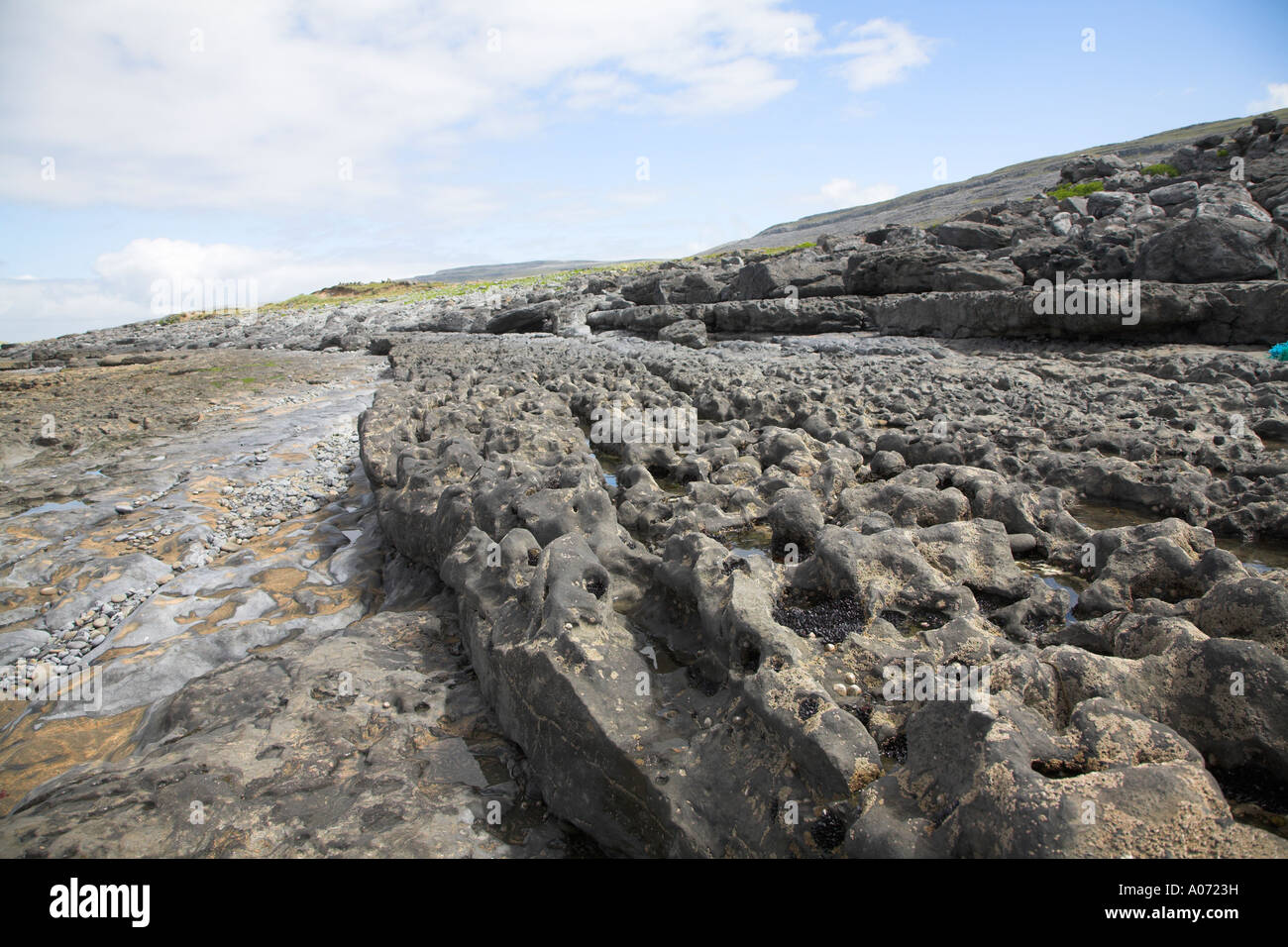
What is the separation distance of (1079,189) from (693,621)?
121 feet

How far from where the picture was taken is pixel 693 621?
429 centimetres

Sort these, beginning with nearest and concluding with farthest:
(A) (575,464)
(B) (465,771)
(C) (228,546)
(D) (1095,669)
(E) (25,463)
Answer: (D) (1095,669), (B) (465,771), (A) (575,464), (C) (228,546), (E) (25,463)

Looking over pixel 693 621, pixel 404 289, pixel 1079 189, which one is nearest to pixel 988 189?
pixel 1079 189

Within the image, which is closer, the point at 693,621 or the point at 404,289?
the point at 693,621

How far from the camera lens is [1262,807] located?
8.62 feet

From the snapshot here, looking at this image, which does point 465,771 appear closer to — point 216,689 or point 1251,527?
point 216,689

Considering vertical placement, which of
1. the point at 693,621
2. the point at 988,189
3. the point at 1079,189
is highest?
the point at 988,189

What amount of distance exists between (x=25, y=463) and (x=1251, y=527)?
614 inches

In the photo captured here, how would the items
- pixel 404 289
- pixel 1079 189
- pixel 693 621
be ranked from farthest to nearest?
pixel 404 289
pixel 1079 189
pixel 693 621

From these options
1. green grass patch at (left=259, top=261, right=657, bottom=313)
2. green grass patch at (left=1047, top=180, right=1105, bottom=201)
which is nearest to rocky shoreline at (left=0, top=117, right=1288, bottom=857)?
green grass patch at (left=1047, top=180, right=1105, bottom=201)

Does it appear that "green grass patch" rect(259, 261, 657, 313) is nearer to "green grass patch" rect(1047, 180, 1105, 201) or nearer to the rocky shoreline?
"green grass patch" rect(1047, 180, 1105, 201)

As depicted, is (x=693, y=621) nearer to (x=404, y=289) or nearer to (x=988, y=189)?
(x=404, y=289)

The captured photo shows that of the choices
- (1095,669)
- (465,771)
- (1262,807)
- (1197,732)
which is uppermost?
(1095,669)
